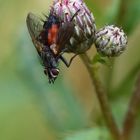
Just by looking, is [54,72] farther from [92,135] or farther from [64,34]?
[92,135]

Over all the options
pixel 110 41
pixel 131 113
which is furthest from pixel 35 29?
pixel 131 113

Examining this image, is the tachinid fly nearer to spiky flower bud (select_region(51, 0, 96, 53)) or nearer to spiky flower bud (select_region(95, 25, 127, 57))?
spiky flower bud (select_region(51, 0, 96, 53))

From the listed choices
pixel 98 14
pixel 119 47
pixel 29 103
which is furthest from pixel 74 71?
pixel 119 47

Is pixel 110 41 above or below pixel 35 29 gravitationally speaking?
below

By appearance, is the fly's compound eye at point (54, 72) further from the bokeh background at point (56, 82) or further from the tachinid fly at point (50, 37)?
the bokeh background at point (56, 82)

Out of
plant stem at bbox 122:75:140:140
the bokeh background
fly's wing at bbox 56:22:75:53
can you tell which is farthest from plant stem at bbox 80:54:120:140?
the bokeh background

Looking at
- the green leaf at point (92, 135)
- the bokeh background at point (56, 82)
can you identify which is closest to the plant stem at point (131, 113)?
the green leaf at point (92, 135)
